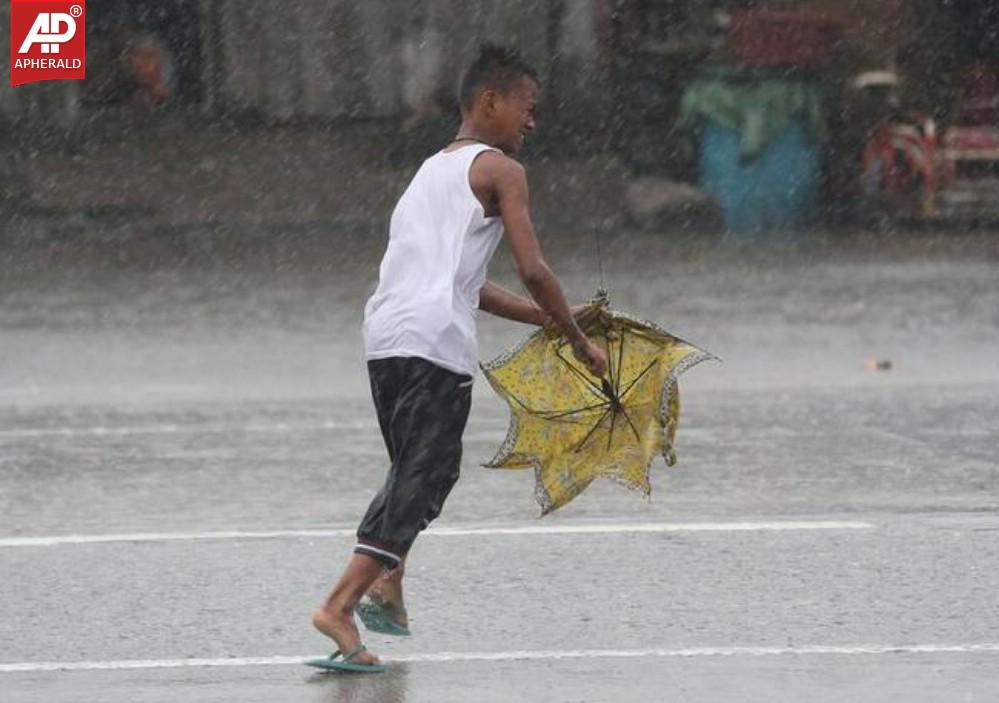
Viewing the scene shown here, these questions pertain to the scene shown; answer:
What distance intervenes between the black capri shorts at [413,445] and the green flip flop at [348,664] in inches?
9.9

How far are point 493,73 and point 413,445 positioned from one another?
3.21 ft

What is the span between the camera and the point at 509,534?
335 inches

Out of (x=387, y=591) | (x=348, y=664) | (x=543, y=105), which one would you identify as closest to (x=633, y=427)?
(x=387, y=591)

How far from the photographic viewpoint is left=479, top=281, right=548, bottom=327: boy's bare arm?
264 inches

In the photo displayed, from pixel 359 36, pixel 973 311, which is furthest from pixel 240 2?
pixel 973 311

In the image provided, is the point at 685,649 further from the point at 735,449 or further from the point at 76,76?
the point at 76,76

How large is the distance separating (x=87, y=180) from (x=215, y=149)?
1.43m

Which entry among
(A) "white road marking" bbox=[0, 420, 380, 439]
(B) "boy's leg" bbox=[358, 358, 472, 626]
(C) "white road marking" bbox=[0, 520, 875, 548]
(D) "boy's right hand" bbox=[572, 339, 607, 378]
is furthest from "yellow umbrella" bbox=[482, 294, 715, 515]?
(A) "white road marking" bbox=[0, 420, 380, 439]

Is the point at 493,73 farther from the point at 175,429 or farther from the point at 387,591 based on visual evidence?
the point at 175,429

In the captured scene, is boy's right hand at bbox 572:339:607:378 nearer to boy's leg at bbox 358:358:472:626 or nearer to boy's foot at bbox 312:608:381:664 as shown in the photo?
boy's leg at bbox 358:358:472:626

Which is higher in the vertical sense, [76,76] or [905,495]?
[76,76]

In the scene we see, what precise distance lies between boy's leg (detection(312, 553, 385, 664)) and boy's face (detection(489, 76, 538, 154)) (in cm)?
115

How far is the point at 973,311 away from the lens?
1727 centimetres

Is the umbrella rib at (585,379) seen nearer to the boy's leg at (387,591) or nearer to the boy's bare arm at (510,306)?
the boy's bare arm at (510,306)
